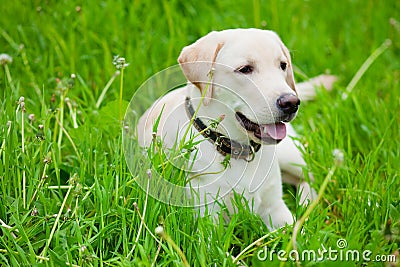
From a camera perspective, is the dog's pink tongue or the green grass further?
the dog's pink tongue

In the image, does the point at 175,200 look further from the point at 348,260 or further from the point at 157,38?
the point at 157,38

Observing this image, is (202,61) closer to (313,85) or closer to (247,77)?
(247,77)

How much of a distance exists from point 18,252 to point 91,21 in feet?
7.87

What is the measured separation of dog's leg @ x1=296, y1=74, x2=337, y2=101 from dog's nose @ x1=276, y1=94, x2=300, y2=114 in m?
1.33

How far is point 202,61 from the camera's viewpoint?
2561 mm

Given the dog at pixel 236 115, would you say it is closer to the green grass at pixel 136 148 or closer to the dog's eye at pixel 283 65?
the dog's eye at pixel 283 65

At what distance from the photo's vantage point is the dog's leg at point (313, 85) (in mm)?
3867

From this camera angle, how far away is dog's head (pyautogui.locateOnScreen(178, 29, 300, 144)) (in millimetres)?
2471

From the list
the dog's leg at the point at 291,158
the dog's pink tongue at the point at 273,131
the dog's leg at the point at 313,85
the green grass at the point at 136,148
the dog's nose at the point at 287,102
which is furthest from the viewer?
the dog's leg at the point at 313,85

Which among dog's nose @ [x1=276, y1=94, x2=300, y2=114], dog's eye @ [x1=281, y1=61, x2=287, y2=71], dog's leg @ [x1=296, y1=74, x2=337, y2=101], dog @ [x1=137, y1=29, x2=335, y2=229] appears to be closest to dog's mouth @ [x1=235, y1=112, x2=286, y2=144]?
dog @ [x1=137, y1=29, x2=335, y2=229]

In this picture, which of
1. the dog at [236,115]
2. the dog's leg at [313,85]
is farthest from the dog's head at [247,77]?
the dog's leg at [313,85]

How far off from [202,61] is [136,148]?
499mm

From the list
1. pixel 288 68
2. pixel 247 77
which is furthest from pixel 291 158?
pixel 247 77

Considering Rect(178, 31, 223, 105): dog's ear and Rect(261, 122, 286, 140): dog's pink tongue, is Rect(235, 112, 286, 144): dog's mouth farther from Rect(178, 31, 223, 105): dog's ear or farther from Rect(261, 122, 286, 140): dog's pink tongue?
Rect(178, 31, 223, 105): dog's ear
